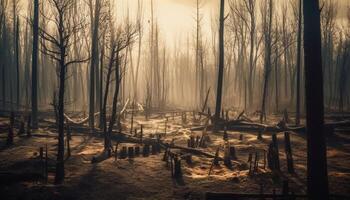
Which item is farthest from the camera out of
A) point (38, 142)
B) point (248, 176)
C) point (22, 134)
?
point (22, 134)

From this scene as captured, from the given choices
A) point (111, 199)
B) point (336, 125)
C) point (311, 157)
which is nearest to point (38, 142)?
point (111, 199)

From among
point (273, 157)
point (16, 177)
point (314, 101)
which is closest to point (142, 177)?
point (16, 177)

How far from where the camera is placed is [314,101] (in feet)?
18.4

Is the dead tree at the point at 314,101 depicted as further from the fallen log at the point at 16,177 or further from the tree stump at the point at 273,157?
the fallen log at the point at 16,177

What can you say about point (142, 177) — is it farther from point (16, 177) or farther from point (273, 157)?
point (273, 157)

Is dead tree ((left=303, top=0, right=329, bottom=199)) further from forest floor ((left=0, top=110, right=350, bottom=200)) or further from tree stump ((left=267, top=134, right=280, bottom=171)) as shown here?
tree stump ((left=267, top=134, right=280, bottom=171))

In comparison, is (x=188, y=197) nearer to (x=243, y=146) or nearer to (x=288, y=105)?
(x=243, y=146)

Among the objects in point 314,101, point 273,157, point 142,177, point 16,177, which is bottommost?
Answer: point 142,177

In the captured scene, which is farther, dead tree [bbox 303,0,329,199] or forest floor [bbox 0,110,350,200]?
forest floor [bbox 0,110,350,200]

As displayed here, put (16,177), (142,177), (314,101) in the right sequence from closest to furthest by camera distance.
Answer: (314,101), (16,177), (142,177)

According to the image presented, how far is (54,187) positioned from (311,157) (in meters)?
5.53

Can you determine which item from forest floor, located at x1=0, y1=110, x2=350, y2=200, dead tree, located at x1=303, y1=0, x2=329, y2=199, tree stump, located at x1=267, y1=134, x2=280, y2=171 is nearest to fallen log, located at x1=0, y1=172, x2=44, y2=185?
forest floor, located at x1=0, y1=110, x2=350, y2=200

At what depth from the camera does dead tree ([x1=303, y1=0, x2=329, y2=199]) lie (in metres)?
5.61

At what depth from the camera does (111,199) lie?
22.9 ft
